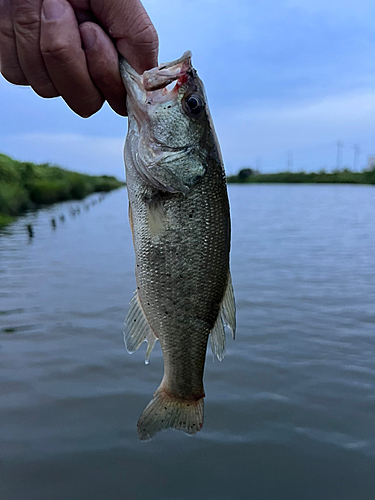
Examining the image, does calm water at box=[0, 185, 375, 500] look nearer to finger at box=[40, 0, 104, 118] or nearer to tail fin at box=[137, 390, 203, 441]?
tail fin at box=[137, 390, 203, 441]

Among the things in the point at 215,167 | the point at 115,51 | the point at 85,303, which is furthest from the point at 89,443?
the point at 85,303

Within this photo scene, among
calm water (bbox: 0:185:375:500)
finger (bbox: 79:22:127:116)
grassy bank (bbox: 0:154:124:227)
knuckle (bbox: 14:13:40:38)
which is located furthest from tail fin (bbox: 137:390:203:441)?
grassy bank (bbox: 0:154:124:227)

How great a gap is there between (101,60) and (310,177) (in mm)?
107631

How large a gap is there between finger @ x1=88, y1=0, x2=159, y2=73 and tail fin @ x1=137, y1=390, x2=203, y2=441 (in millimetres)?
1976

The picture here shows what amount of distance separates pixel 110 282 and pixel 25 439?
21.4ft

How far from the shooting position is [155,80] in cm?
254

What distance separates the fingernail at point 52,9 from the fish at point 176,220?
1.80ft

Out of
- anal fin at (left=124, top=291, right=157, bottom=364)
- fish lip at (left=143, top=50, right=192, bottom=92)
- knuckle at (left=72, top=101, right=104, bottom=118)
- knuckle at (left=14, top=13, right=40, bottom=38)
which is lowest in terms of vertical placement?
anal fin at (left=124, top=291, right=157, bottom=364)

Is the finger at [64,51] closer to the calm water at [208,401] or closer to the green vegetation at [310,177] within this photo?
the calm water at [208,401]

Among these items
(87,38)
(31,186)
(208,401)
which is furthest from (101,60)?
(31,186)

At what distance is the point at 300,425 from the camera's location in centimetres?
481

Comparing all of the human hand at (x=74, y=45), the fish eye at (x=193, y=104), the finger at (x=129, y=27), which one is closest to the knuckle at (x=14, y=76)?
the human hand at (x=74, y=45)

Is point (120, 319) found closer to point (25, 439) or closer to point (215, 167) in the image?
point (25, 439)

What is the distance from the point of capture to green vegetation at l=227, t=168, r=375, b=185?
9031cm
